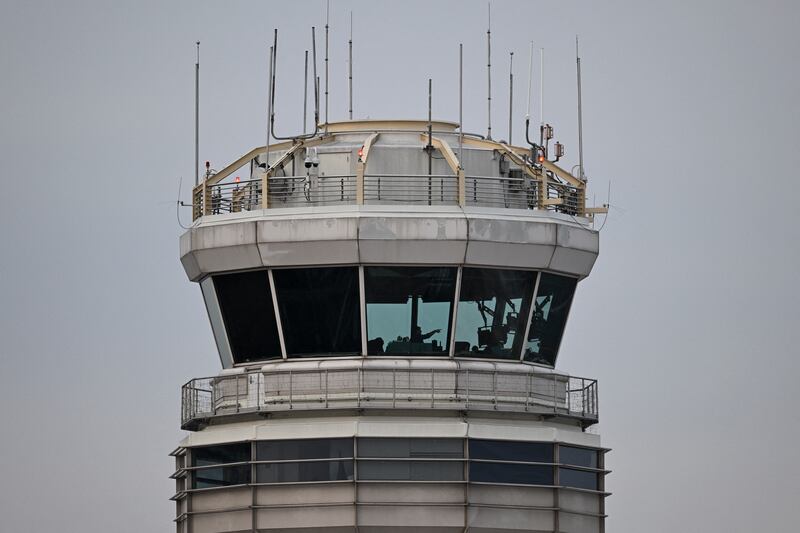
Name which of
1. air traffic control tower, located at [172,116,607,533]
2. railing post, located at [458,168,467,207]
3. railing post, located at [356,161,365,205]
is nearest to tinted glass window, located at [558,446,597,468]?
air traffic control tower, located at [172,116,607,533]

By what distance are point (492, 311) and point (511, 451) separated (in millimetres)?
4252

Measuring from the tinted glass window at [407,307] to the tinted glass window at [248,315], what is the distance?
3.03 metres

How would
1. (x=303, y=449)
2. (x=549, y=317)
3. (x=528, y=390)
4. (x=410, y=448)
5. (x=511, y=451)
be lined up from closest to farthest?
(x=410, y=448) → (x=303, y=449) → (x=511, y=451) → (x=528, y=390) → (x=549, y=317)

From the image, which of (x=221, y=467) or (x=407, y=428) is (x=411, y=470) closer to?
(x=407, y=428)

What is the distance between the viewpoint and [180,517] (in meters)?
91.7

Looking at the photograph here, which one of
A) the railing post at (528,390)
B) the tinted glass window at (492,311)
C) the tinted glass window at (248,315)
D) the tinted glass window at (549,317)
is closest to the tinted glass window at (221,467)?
the tinted glass window at (248,315)

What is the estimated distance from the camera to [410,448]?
8869cm

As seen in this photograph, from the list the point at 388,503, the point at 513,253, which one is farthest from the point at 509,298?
the point at 388,503

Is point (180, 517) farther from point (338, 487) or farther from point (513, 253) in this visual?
point (513, 253)

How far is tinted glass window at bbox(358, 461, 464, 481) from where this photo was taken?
88.6 metres

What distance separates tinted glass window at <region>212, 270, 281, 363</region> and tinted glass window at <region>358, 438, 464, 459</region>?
4.19 metres

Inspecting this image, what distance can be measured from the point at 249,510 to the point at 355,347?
5658mm

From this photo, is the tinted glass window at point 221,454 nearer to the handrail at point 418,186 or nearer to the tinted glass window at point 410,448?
the tinted glass window at point 410,448

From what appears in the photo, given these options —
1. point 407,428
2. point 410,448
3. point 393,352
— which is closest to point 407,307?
point 393,352
